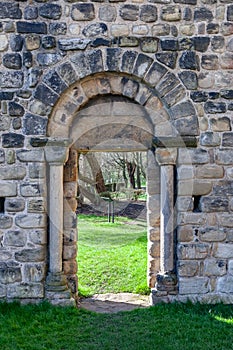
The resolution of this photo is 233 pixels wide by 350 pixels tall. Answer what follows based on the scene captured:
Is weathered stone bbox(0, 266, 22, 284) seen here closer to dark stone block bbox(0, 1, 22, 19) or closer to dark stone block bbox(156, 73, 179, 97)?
dark stone block bbox(156, 73, 179, 97)

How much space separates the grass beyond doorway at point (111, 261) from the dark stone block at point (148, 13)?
3322mm

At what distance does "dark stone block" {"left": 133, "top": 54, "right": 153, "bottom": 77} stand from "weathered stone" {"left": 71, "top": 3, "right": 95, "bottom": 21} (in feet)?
2.43

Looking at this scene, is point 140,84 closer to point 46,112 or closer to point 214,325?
point 46,112

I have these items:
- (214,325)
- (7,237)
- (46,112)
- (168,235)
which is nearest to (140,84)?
(46,112)

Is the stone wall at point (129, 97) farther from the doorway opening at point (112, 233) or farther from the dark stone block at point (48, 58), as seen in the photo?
the doorway opening at point (112, 233)

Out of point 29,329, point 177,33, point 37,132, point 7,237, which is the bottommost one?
point 29,329

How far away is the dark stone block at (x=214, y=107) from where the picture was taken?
16.3 feet

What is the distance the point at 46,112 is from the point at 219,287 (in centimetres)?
278

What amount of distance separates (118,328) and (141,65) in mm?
2815

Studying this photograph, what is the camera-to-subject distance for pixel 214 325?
4.26 m

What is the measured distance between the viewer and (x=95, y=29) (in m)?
4.89

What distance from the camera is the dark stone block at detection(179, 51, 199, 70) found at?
4.90 meters

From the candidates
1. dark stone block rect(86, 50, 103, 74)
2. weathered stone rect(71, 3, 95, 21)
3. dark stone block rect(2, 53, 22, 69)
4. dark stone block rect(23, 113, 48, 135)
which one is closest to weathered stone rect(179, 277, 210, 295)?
dark stone block rect(23, 113, 48, 135)

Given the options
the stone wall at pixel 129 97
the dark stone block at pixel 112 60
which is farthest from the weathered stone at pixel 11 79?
the dark stone block at pixel 112 60
